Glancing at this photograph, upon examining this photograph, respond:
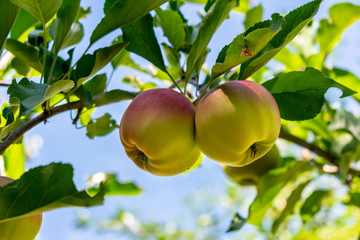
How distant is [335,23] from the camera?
173cm

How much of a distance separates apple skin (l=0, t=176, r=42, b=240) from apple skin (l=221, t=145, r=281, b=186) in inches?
35.0

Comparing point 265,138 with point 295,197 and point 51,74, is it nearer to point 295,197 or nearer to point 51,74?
point 51,74

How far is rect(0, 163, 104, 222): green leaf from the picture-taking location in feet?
2.48

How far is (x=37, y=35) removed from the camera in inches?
49.6

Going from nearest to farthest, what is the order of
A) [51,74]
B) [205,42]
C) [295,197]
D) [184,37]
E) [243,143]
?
1. [243,143]
2. [205,42]
3. [51,74]
4. [184,37]
5. [295,197]

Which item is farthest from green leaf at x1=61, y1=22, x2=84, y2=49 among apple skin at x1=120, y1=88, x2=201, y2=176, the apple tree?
apple skin at x1=120, y1=88, x2=201, y2=176

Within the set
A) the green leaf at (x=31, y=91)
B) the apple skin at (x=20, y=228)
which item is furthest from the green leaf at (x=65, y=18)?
the apple skin at (x=20, y=228)

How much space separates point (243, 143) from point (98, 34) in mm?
452

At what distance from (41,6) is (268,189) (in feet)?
3.51

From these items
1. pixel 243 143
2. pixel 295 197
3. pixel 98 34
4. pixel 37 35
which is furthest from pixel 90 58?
pixel 295 197

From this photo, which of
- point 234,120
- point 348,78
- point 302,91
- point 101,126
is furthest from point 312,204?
point 234,120

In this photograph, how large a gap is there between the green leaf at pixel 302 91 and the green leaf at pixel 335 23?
0.78 meters

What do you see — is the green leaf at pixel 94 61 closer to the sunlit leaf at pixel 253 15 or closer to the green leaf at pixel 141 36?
the green leaf at pixel 141 36

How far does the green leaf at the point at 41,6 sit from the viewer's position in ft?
3.16
